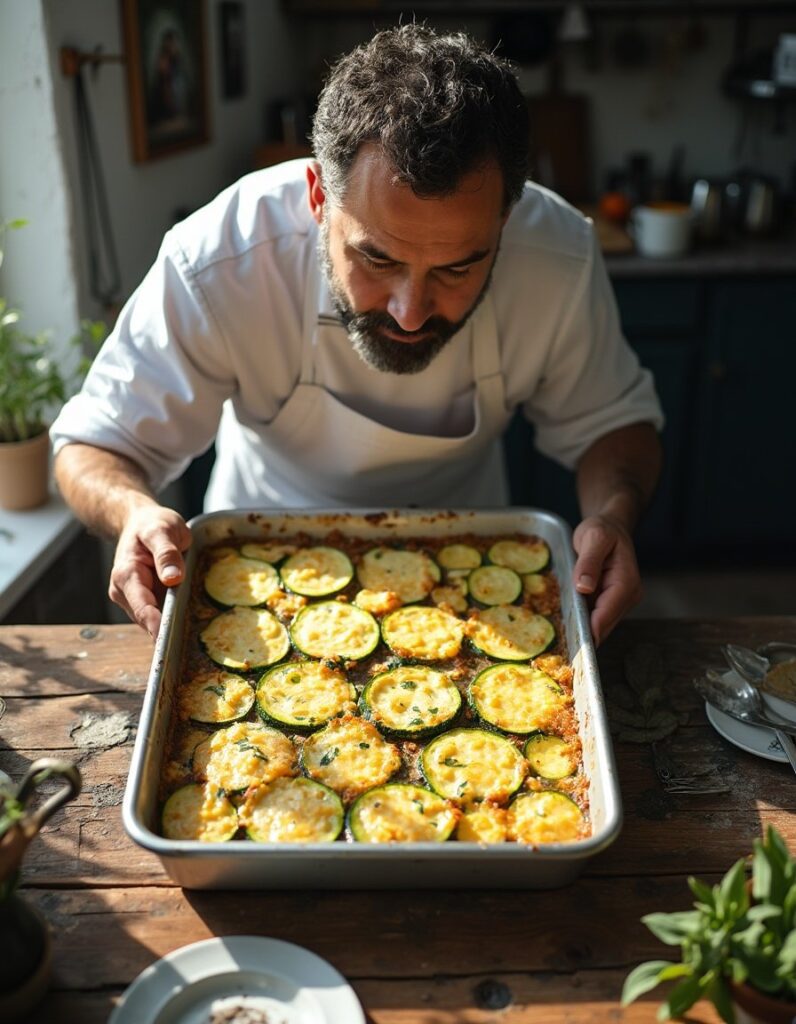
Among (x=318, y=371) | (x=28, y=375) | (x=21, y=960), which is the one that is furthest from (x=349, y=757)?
(x=28, y=375)

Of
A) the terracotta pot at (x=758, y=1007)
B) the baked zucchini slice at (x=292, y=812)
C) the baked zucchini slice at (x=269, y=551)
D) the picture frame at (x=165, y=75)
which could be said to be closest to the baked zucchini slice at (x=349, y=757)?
the baked zucchini slice at (x=292, y=812)

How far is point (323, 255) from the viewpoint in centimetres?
217

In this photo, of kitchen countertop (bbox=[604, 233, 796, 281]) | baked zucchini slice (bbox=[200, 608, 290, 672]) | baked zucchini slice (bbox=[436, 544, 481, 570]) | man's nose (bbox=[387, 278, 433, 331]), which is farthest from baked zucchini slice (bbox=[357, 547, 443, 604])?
kitchen countertop (bbox=[604, 233, 796, 281])

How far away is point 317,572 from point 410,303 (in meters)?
0.63

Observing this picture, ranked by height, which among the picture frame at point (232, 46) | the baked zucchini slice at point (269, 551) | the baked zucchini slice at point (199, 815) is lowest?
the baked zucchini slice at point (199, 815)

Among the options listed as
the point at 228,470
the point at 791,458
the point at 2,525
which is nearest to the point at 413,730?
the point at 228,470

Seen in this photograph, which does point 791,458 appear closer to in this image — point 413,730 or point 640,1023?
point 413,730

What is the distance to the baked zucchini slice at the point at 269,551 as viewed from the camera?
2.22m

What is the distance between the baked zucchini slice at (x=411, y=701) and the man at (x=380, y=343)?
33 centimetres

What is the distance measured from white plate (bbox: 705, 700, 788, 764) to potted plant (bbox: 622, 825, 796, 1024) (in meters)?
0.52

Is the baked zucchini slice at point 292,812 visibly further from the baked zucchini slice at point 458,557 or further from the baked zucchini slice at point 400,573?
the baked zucchini slice at point 458,557

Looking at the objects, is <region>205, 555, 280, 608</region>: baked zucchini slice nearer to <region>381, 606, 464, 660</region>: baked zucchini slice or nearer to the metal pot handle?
<region>381, 606, 464, 660</region>: baked zucchini slice

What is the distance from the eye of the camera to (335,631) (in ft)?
6.62

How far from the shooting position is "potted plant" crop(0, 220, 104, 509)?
297 centimetres
